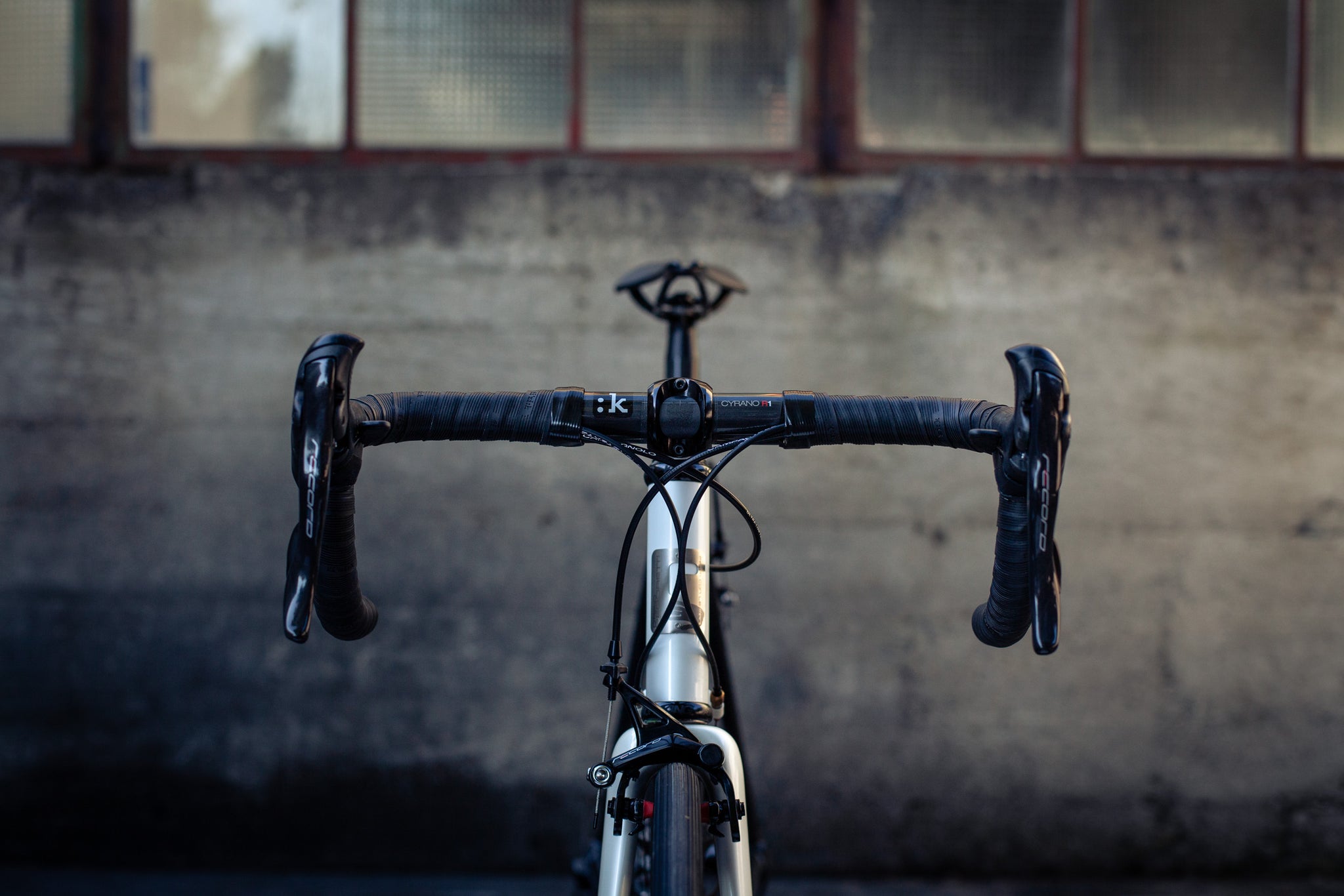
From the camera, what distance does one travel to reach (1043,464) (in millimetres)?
921

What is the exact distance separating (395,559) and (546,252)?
3.44 ft

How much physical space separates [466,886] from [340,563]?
5.91ft

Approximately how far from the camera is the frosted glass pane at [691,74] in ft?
8.43

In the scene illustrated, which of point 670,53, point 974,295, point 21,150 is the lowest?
point 974,295

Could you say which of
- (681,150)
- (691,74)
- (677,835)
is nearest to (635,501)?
(681,150)

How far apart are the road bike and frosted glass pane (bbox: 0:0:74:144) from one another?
2371 mm

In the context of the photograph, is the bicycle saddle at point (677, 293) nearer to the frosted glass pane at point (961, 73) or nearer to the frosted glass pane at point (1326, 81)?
the frosted glass pane at point (961, 73)

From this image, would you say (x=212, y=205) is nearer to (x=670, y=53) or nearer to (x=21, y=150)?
(x=21, y=150)

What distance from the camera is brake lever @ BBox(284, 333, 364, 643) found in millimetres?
886

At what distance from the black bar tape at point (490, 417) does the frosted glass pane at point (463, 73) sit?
1731 millimetres

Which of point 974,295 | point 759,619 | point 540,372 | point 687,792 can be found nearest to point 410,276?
point 540,372

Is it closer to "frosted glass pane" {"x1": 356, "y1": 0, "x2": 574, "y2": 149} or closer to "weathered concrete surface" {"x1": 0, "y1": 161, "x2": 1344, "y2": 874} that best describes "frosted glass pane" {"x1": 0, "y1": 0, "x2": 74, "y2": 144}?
"weathered concrete surface" {"x1": 0, "y1": 161, "x2": 1344, "y2": 874}

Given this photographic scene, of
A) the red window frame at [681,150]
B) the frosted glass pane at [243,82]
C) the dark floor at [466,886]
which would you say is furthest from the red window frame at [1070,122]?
the dark floor at [466,886]

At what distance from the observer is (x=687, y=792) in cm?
98
